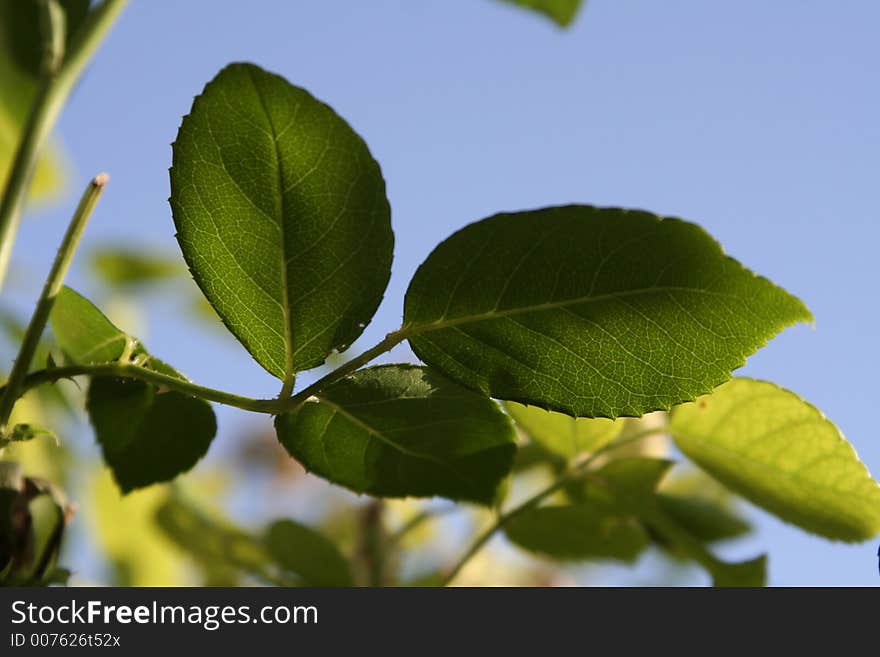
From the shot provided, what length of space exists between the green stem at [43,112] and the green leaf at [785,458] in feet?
2.32

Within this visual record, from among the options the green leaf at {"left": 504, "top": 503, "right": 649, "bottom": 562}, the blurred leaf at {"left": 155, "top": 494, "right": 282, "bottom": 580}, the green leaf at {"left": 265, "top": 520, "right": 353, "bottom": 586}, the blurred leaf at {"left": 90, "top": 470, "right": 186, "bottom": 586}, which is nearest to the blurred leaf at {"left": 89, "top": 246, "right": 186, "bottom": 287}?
the blurred leaf at {"left": 90, "top": 470, "right": 186, "bottom": 586}

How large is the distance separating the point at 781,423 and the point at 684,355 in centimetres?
36

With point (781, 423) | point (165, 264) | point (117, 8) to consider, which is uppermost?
point (165, 264)

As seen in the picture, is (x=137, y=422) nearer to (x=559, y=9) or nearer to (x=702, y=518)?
(x=559, y=9)

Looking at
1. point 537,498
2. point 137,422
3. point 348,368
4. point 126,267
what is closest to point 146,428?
point 137,422

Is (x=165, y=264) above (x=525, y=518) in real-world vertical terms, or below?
above

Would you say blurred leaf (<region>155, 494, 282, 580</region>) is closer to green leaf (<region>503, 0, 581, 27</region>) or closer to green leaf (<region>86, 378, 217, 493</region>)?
green leaf (<region>86, 378, 217, 493</region>)

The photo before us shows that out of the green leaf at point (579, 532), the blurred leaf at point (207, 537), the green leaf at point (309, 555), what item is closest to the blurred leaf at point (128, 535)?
the blurred leaf at point (207, 537)

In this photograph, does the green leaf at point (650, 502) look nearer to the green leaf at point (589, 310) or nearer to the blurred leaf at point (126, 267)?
the green leaf at point (589, 310)
